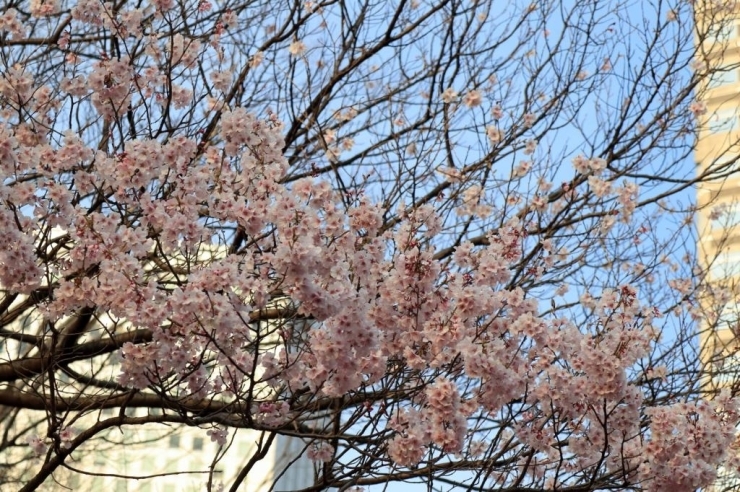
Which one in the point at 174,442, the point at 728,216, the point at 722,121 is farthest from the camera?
the point at 174,442

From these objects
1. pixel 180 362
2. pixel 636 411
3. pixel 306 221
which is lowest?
pixel 636 411

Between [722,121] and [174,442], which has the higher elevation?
[722,121]

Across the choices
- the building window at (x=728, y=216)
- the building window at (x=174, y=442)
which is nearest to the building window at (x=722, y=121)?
the building window at (x=728, y=216)

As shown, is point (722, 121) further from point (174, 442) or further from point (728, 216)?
point (174, 442)

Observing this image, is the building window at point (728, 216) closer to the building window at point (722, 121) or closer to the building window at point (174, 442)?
the building window at point (722, 121)

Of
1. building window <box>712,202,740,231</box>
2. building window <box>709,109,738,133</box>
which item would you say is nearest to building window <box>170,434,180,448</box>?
building window <box>712,202,740,231</box>

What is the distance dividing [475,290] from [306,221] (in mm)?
874

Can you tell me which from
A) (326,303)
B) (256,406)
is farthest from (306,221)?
(256,406)

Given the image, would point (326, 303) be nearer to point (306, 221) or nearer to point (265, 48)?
point (306, 221)

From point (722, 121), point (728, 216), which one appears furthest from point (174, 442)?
point (722, 121)

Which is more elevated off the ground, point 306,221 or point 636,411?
point 306,221

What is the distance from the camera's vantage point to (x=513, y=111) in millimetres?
6797

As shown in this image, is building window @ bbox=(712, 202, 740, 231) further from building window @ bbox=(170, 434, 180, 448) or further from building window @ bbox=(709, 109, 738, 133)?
building window @ bbox=(170, 434, 180, 448)


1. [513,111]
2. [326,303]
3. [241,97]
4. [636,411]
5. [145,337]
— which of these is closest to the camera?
[326,303]
